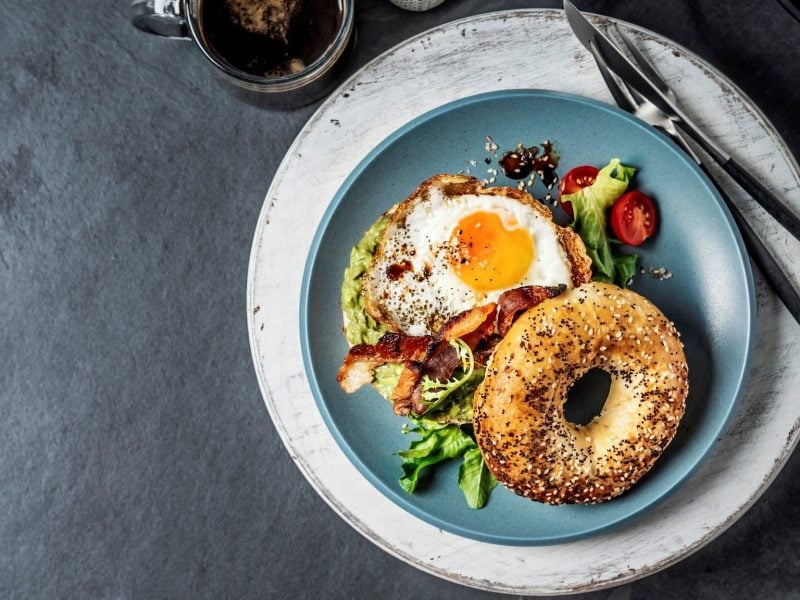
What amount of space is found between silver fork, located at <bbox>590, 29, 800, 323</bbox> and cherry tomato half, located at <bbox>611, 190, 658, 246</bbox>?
0.64 feet

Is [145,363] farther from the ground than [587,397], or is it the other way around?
[587,397]

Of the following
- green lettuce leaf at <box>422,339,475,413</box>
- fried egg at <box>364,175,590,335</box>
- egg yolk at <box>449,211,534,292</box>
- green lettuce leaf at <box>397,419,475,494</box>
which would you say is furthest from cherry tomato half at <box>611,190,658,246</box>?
green lettuce leaf at <box>397,419,475,494</box>

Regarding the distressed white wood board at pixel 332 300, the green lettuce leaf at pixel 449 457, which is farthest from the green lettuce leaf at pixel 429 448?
the distressed white wood board at pixel 332 300

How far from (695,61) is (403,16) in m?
0.94

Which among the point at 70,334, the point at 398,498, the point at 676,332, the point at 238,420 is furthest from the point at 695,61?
the point at 70,334

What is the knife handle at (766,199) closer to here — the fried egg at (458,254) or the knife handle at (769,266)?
the knife handle at (769,266)

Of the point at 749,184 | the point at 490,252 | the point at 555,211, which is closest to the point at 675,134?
the point at 749,184

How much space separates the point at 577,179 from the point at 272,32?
3.43 feet

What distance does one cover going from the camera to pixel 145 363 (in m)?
2.81

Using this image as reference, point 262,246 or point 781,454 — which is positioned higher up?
point 781,454

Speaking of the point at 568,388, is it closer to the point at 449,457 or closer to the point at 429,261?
the point at 449,457

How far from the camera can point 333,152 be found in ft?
8.52

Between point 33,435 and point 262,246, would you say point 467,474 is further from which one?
point 33,435

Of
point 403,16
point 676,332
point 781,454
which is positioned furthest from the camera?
point 403,16
